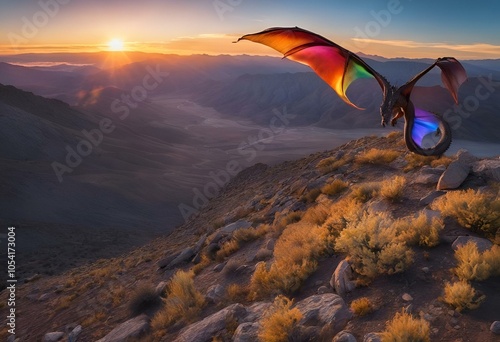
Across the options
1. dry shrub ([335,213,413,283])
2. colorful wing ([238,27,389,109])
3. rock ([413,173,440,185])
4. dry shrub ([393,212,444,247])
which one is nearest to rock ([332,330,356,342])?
dry shrub ([335,213,413,283])

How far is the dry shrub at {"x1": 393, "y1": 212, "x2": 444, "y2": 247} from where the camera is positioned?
18.9ft

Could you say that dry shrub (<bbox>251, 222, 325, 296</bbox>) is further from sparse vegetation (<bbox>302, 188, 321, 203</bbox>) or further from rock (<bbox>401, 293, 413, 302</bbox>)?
sparse vegetation (<bbox>302, 188, 321, 203</bbox>)

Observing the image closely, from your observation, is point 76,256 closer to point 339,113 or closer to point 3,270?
point 3,270

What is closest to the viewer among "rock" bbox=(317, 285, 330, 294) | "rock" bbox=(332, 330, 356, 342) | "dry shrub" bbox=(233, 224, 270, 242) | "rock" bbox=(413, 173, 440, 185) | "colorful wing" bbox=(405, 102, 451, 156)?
"colorful wing" bbox=(405, 102, 451, 156)

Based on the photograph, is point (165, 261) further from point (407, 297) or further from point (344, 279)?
point (407, 297)

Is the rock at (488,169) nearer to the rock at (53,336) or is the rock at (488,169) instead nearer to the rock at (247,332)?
the rock at (247,332)

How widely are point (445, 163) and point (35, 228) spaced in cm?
3108

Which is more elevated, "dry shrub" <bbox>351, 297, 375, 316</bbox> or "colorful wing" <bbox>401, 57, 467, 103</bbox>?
"colorful wing" <bbox>401, 57, 467, 103</bbox>

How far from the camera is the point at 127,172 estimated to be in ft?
189

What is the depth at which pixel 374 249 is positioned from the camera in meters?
5.82

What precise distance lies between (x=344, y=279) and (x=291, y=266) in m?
1.32

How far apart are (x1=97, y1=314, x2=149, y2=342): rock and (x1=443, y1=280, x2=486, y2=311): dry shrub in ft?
18.9

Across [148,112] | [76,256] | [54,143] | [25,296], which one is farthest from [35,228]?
[148,112]

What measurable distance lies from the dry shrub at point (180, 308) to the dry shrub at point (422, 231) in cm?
415
